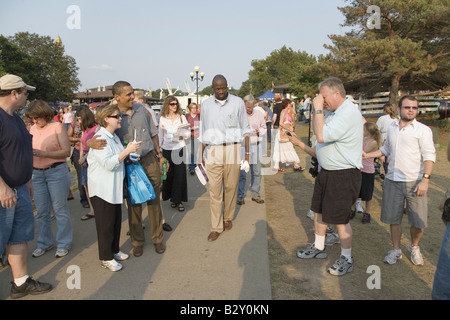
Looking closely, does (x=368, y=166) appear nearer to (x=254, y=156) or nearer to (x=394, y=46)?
(x=254, y=156)

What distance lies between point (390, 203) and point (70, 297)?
140 inches

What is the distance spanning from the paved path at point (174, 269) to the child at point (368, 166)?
162cm

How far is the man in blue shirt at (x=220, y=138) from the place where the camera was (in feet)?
14.0

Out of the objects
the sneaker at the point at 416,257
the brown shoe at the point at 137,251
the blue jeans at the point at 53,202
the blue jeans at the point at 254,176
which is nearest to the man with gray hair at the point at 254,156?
the blue jeans at the point at 254,176

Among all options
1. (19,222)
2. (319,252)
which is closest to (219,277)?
(319,252)

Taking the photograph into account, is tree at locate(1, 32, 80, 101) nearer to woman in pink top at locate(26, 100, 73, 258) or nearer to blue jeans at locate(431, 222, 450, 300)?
woman in pink top at locate(26, 100, 73, 258)

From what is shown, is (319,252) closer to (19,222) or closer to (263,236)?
(263,236)

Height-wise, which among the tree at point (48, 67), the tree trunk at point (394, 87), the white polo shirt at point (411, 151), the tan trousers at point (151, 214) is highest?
the tree at point (48, 67)

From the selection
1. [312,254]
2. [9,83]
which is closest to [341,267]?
[312,254]

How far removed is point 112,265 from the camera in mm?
3424

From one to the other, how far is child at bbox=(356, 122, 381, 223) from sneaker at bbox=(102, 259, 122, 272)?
360 cm

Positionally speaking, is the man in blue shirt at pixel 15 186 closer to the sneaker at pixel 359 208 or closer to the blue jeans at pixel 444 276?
the blue jeans at pixel 444 276

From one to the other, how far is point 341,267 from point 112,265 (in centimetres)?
248

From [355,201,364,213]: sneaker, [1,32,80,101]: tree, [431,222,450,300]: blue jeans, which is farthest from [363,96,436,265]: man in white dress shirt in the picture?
[1,32,80,101]: tree
